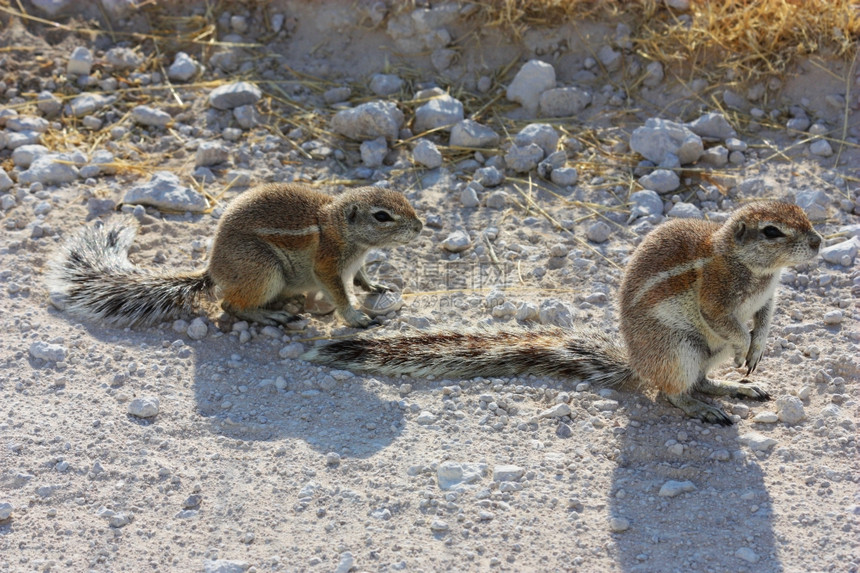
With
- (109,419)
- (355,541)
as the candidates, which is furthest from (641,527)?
(109,419)

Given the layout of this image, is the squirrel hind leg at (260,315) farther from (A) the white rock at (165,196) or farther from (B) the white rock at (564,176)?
(B) the white rock at (564,176)

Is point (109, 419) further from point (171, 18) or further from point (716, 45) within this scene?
point (716, 45)

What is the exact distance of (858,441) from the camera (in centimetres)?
418

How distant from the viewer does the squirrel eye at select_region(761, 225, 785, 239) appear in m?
4.15

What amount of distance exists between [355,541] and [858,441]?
7.92 feet

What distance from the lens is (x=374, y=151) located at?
6.54 meters

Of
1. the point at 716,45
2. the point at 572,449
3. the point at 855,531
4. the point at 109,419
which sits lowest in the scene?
the point at 109,419

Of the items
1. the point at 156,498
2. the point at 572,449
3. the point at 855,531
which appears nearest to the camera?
the point at 855,531

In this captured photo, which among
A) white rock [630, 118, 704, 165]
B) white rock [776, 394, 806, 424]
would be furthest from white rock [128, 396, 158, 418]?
white rock [630, 118, 704, 165]

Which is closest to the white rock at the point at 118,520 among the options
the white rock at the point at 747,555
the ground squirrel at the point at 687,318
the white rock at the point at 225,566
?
the white rock at the point at 225,566

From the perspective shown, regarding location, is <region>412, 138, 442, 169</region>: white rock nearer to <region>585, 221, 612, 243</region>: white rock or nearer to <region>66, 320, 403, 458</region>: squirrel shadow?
<region>585, 221, 612, 243</region>: white rock

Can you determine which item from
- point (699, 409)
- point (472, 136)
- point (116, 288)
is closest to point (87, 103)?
point (116, 288)

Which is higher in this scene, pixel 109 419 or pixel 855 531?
pixel 855 531

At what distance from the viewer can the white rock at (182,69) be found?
732 centimetres
